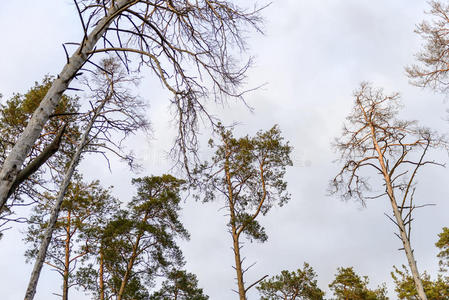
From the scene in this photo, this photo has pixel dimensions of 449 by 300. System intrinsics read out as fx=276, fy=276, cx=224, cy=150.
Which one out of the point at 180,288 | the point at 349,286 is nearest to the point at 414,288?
the point at 349,286

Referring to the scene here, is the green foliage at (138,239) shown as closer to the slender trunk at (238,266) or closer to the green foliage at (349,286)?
the slender trunk at (238,266)

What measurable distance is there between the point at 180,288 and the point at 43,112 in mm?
17506

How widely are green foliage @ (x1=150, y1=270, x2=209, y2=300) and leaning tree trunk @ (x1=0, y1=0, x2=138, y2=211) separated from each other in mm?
15927

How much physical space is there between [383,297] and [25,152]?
29184mm

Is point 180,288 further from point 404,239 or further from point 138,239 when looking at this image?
point 404,239

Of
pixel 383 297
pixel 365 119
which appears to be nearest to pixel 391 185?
pixel 365 119

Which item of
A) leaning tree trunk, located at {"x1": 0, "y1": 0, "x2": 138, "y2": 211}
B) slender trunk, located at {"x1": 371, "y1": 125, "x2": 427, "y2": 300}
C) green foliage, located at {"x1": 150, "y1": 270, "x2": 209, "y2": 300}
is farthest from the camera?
green foliage, located at {"x1": 150, "y1": 270, "x2": 209, "y2": 300}

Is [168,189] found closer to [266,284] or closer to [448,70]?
[266,284]

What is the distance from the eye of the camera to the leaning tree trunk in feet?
5.83

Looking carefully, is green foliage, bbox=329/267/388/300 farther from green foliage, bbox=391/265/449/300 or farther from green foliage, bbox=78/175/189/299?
green foliage, bbox=78/175/189/299

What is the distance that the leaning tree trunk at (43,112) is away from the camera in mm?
1777

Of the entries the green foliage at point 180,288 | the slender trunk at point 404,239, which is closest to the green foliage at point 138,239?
the green foliage at point 180,288

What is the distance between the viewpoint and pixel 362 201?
8.31 m

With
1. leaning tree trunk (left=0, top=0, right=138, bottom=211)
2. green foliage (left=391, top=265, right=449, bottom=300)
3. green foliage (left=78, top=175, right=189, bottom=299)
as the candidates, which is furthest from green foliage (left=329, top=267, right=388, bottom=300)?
leaning tree trunk (left=0, top=0, right=138, bottom=211)
